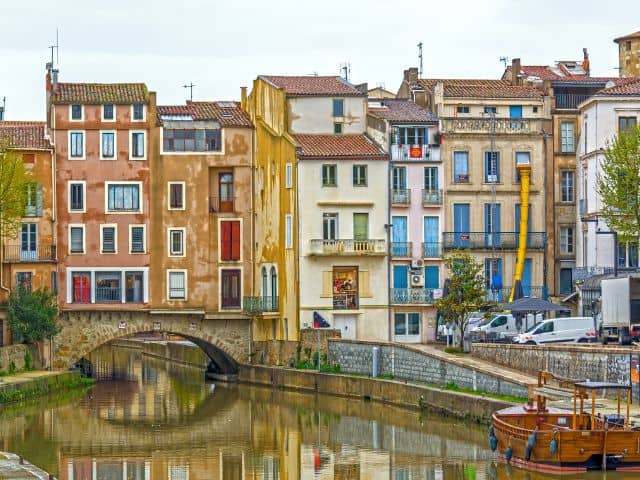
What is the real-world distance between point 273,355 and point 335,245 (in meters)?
6.04

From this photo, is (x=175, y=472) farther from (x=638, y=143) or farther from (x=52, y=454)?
(x=638, y=143)

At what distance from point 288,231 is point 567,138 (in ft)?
44.6

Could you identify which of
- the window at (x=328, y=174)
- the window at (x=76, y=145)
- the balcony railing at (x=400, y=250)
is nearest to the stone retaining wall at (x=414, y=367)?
the balcony railing at (x=400, y=250)

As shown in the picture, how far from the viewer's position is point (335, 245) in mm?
82250

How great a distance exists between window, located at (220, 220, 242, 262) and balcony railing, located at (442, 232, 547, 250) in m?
10.0

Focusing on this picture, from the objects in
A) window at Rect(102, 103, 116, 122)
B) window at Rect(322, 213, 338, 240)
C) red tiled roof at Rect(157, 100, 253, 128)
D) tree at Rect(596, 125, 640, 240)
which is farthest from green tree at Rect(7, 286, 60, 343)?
tree at Rect(596, 125, 640, 240)

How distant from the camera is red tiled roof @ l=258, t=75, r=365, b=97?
85.3 metres

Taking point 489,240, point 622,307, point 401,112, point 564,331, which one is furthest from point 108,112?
point 622,307

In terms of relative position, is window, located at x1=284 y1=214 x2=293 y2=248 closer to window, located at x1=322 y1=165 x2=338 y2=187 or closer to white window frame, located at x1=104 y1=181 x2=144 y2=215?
window, located at x1=322 y1=165 x2=338 y2=187

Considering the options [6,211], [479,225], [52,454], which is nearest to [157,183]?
[6,211]

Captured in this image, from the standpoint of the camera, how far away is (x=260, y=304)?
86.6m

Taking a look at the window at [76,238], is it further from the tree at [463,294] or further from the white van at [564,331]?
the white van at [564,331]

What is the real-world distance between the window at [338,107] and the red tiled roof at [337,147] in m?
1.09

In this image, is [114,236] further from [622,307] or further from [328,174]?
[622,307]
